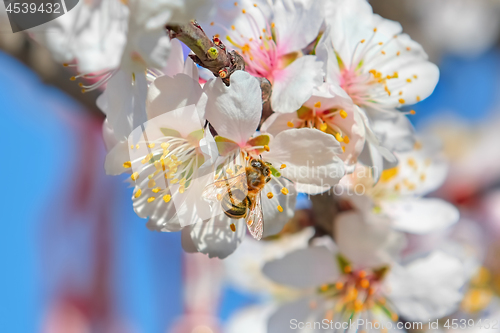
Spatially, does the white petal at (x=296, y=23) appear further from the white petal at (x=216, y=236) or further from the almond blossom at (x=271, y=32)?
the white petal at (x=216, y=236)

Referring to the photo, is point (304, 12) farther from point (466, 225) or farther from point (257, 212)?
point (466, 225)

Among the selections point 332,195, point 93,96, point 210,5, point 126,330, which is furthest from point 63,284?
point 210,5

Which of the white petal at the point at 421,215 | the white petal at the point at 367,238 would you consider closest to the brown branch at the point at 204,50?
the white petal at the point at 367,238

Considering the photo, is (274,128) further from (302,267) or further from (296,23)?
Answer: (302,267)

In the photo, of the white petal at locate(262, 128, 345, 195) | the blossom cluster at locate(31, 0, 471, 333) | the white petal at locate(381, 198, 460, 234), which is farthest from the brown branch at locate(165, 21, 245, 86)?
the white petal at locate(381, 198, 460, 234)

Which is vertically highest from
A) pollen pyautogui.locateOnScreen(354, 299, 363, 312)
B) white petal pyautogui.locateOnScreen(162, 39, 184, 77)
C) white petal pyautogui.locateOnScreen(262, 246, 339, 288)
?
white petal pyautogui.locateOnScreen(162, 39, 184, 77)

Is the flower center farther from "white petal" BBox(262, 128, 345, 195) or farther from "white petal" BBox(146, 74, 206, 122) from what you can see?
"white petal" BBox(146, 74, 206, 122)

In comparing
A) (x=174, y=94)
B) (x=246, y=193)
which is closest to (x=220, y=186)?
(x=246, y=193)
